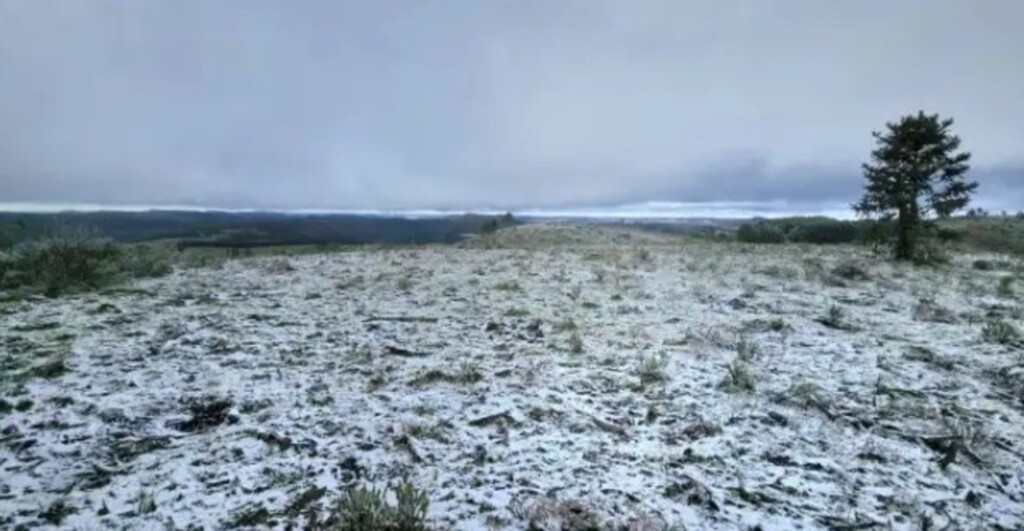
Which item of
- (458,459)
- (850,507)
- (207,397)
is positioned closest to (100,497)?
(207,397)

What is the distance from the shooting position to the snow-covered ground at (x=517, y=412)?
443cm

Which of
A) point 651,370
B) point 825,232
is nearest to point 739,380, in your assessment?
point 651,370

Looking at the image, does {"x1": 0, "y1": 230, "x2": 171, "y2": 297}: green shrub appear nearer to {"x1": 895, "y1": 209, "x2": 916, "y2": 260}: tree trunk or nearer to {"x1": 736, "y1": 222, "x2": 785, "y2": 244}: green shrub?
{"x1": 895, "y1": 209, "x2": 916, "y2": 260}: tree trunk

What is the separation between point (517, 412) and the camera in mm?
6023

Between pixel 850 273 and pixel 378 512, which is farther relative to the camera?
pixel 850 273

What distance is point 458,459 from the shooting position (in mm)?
5047

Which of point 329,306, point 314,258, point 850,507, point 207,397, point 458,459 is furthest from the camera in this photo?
point 314,258

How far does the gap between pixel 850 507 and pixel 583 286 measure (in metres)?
9.98

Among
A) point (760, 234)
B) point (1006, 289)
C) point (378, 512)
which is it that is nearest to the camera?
point (378, 512)

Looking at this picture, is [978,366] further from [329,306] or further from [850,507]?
[329,306]

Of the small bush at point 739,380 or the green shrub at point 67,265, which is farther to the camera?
the green shrub at point 67,265

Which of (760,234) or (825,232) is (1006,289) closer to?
(760,234)

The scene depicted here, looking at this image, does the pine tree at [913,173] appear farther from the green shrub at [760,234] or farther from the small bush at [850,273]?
the green shrub at [760,234]

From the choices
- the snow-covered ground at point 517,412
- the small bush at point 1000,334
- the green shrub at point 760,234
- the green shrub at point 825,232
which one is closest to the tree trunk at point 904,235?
the snow-covered ground at point 517,412
